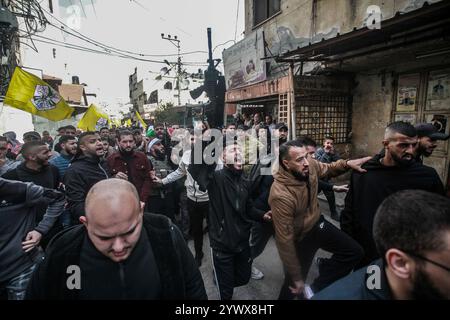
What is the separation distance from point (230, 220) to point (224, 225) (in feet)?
0.27

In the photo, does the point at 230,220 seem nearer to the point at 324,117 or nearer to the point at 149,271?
the point at 149,271

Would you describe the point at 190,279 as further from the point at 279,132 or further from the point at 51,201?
the point at 279,132

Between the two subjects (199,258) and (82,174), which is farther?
(199,258)

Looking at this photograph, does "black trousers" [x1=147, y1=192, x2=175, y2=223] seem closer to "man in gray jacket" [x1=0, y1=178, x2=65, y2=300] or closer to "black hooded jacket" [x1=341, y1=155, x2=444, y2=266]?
"man in gray jacket" [x1=0, y1=178, x2=65, y2=300]

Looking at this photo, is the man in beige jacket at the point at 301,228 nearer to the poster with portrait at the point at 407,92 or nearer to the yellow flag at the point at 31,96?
the poster with portrait at the point at 407,92

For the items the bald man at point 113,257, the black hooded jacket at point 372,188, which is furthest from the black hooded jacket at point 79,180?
the black hooded jacket at point 372,188

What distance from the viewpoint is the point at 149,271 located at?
Result: 1.52 m

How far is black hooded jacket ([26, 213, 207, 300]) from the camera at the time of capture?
144cm

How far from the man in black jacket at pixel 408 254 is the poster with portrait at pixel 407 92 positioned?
6480mm

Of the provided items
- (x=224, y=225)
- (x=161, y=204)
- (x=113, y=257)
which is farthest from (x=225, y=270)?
(x=161, y=204)

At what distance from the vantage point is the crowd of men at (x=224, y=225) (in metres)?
1.19

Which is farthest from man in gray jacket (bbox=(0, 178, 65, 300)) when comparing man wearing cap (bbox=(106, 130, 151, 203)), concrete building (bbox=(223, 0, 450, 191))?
concrete building (bbox=(223, 0, 450, 191))

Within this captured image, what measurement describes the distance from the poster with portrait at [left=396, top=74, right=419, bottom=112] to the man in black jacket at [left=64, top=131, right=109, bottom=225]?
7032 mm

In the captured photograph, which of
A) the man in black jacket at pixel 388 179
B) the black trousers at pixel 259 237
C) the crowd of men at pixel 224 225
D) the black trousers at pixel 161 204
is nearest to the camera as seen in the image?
the crowd of men at pixel 224 225
